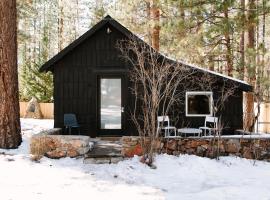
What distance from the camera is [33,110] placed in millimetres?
27562

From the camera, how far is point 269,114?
867 inches

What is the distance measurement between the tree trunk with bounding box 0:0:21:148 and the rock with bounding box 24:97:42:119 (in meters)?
15.5

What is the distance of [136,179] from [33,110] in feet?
64.9

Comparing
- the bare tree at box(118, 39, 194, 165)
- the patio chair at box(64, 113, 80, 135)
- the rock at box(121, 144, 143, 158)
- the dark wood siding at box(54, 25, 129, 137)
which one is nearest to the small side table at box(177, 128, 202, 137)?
the bare tree at box(118, 39, 194, 165)

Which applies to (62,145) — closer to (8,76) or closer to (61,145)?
(61,145)

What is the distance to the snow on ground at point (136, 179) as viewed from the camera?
25.8 ft

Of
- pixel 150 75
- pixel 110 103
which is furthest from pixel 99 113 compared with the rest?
pixel 150 75

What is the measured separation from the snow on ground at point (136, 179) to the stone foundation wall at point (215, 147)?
311 mm

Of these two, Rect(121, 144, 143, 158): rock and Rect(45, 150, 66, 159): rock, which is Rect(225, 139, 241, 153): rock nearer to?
Rect(121, 144, 143, 158): rock

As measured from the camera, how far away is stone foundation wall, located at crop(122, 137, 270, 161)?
11.3 meters

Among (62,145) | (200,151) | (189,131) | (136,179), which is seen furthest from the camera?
(189,131)

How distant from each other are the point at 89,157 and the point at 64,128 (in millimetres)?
3865

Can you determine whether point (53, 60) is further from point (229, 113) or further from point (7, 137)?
point (229, 113)

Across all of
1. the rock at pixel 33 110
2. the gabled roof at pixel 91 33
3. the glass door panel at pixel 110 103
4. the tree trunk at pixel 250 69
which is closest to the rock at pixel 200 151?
the glass door panel at pixel 110 103
